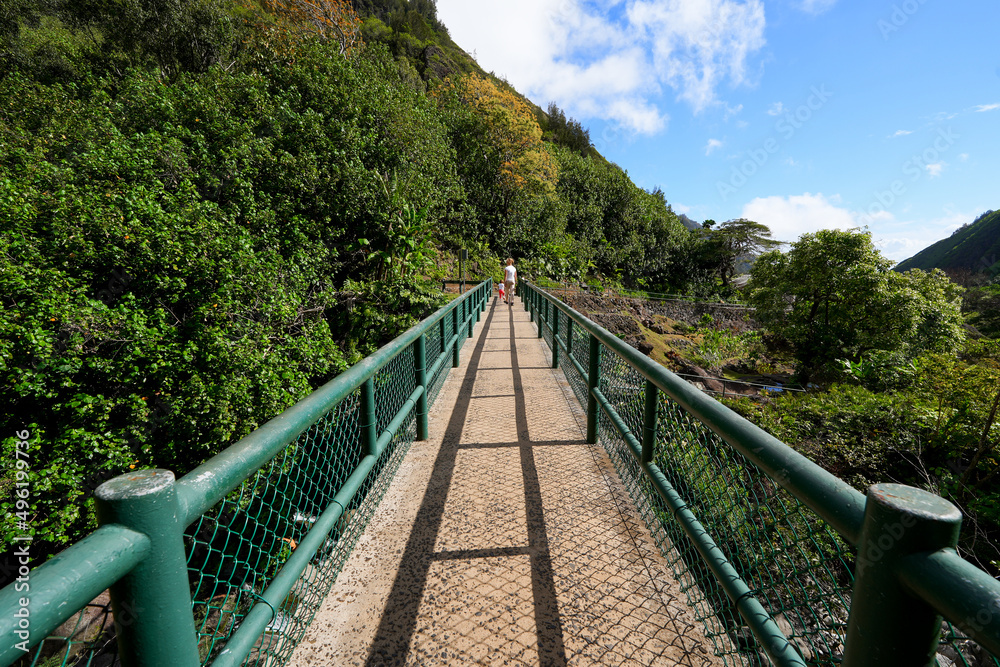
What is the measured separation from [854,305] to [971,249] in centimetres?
9951

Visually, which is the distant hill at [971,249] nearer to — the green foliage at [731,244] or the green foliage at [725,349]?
the green foliage at [731,244]

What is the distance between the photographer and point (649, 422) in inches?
94.0

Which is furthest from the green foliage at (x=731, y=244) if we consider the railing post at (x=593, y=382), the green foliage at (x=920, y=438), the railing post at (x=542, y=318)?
the railing post at (x=593, y=382)

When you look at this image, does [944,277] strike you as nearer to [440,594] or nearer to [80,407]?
[440,594]

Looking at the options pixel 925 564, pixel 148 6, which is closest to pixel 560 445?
pixel 925 564

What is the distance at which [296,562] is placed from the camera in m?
1.57

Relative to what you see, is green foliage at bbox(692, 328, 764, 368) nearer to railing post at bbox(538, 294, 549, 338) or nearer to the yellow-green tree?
the yellow-green tree

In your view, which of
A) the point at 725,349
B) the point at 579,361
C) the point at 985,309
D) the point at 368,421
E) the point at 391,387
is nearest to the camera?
the point at 368,421

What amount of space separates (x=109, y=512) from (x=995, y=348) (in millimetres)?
23511

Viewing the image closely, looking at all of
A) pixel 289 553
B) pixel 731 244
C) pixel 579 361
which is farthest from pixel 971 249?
pixel 289 553

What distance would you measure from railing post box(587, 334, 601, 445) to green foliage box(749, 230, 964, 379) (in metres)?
22.4

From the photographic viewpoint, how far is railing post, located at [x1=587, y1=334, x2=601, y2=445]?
369 centimetres

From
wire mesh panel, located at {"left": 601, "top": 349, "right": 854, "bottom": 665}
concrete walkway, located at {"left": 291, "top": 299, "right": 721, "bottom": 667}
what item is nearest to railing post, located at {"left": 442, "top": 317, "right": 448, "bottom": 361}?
concrete walkway, located at {"left": 291, "top": 299, "right": 721, "bottom": 667}

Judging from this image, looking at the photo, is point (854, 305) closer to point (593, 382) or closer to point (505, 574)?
point (593, 382)
